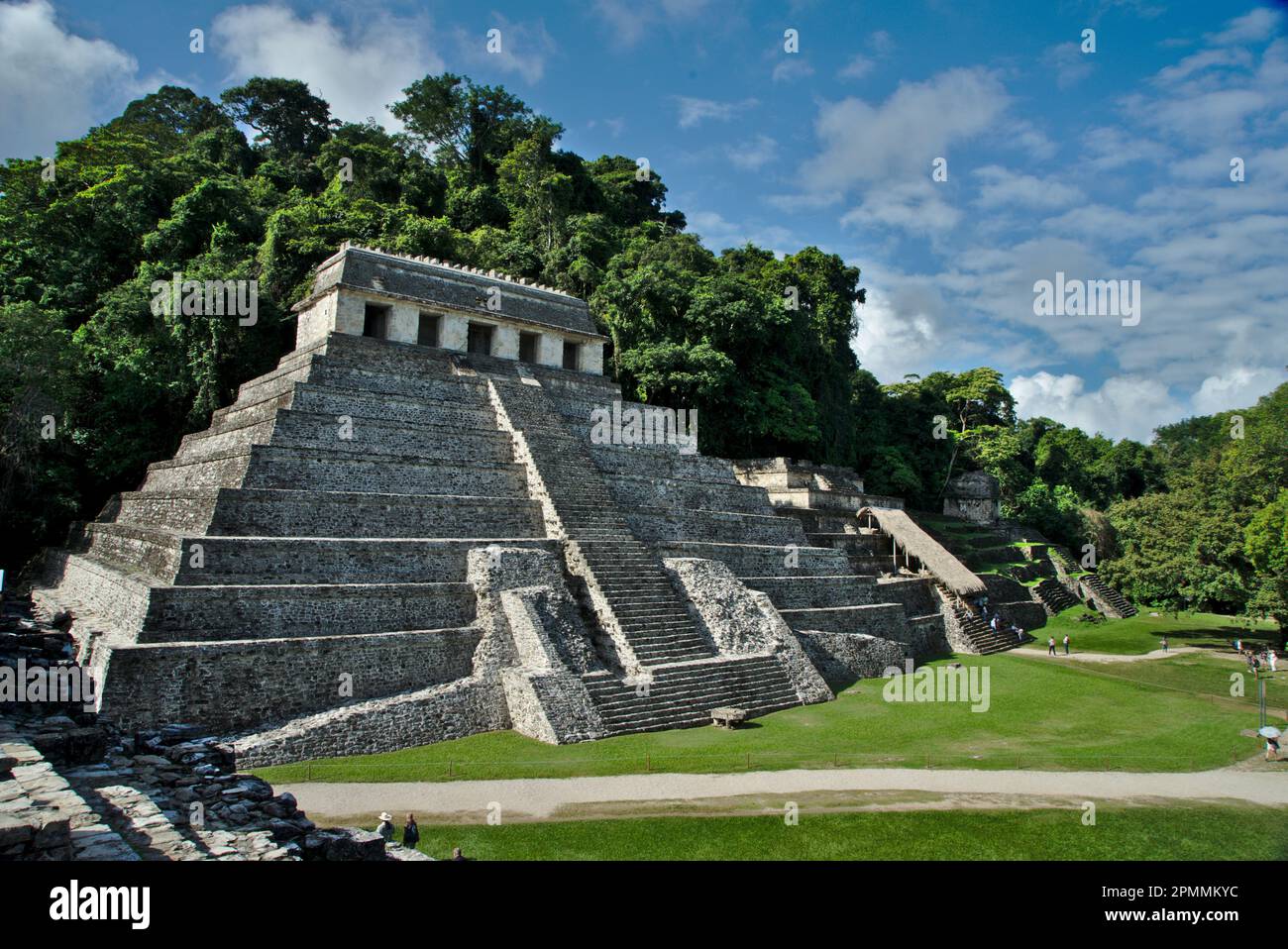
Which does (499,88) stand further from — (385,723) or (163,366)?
(385,723)

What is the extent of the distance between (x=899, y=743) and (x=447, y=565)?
33.0ft

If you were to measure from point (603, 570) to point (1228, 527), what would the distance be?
21436 mm

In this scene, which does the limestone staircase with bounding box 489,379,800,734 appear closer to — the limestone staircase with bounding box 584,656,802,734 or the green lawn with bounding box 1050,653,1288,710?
the limestone staircase with bounding box 584,656,802,734

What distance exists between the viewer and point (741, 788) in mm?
12758

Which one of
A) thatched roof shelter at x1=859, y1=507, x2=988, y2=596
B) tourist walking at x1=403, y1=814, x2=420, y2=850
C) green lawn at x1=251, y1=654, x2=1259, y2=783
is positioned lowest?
green lawn at x1=251, y1=654, x2=1259, y2=783

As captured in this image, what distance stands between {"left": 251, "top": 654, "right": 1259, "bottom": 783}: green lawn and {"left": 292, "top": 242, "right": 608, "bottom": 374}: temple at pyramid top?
Answer: 49.5 ft

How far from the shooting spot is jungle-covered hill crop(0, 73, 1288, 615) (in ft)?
85.3

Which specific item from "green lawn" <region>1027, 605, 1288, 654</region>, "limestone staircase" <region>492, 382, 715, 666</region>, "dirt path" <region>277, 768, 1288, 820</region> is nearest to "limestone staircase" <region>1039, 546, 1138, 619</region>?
"green lawn" <region>1027, 605, 1288, 654</region>

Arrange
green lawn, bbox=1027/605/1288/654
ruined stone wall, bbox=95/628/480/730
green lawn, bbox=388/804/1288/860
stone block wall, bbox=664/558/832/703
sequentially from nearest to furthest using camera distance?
green lawn, bbox=388/804/1288/860, ruined stone wall, bbox=95/628/480/730, stone block wall, bbox=664/558/832/703, green lawn, bbox=1027/605/1288/654

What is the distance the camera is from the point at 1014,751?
15.1 metres

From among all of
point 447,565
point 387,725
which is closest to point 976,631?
point 447,565

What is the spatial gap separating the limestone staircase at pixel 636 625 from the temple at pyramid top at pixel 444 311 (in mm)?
5284

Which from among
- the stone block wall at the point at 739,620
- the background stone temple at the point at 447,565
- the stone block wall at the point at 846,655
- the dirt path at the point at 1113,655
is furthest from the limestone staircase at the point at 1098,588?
the stone block wall at the point at 739,620

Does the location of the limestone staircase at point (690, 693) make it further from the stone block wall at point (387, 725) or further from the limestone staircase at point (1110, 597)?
the limestone staircase at point (1110, 597)
